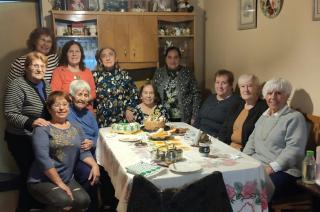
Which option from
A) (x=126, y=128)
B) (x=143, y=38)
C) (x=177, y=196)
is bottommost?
(x=177, y=196)

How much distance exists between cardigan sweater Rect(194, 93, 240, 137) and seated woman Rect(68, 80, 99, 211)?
1.03 m

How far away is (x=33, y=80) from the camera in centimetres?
284

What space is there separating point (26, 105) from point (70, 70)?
2.27ft

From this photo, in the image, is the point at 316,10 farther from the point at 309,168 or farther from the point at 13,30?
Result: the point at 13,30

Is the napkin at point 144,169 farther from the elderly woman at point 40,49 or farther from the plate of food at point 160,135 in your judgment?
the elderly woman at point 40,49

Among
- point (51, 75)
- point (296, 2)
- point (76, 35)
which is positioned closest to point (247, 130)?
point (296, 2)

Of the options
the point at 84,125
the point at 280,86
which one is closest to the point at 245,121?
the point at 280,86

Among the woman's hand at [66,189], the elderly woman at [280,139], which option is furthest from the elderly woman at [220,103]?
the woman's hand at [66,189]

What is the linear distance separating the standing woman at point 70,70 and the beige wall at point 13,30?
2.41ft

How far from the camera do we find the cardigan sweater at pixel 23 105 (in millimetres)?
2770

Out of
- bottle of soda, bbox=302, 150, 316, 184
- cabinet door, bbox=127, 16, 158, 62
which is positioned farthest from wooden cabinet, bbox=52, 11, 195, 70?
bottle of soda, bbox=302, 150, 316, 184

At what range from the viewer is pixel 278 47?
301 cm

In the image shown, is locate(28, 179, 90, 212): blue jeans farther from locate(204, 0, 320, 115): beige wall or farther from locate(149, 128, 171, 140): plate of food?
locate(204, 0, 320, 115): beige wall

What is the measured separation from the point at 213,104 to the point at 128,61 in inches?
46.6
